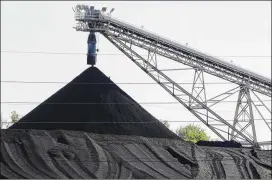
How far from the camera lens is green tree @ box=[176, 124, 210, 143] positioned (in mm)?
67250

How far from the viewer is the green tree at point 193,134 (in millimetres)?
67250

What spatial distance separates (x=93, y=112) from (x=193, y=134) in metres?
37.5

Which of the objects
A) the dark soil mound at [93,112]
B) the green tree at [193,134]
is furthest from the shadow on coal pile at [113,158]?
the green tree at [193,134]

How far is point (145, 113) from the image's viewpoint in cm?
3625

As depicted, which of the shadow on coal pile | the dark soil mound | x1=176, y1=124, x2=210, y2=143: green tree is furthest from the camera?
x1=176, y1=124, x2=210, y2=143: green tree

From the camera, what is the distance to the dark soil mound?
110 feet

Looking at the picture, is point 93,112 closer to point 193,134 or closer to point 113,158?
point 113,158

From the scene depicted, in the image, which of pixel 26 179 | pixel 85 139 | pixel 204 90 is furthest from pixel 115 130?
pixel 26 179

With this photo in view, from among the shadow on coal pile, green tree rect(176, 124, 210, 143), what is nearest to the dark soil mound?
the shadow on coal pile

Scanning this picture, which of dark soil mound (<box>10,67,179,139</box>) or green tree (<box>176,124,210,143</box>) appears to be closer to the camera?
dark soil mound (<box>10,67,179,139</box>)

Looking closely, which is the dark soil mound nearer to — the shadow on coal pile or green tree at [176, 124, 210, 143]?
the shadow on coal pile

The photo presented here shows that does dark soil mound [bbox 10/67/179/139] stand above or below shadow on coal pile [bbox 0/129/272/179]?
above

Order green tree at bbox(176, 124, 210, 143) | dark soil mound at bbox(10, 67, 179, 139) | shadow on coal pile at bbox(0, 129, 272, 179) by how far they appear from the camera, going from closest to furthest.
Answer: shadow on coal pile at bbox(0, 129, 272, 179) < dark soil mound at bbox(10, 67, 179, 139) < green tree at bbox(176, 124, 210, 143)

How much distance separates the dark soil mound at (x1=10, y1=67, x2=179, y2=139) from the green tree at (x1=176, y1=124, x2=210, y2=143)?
3056 centimetres
